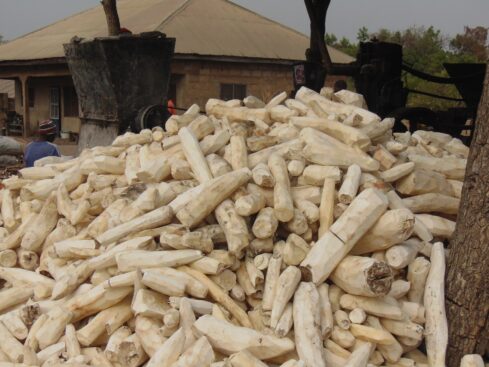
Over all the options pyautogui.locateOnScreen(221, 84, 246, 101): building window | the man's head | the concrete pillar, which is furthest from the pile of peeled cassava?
the concrete pillar

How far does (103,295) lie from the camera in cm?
315

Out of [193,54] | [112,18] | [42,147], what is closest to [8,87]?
[193,54]

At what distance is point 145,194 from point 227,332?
1.00m

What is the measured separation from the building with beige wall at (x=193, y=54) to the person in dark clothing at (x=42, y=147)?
32.0ft

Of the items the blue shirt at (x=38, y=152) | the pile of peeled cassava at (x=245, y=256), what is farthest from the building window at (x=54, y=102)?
the pile of peeled cassava at (x=245, y=256)

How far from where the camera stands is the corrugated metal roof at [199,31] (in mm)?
16891

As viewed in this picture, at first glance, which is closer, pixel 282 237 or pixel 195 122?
pixel 282 237

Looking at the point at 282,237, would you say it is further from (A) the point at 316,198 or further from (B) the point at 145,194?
(B) the point at 145,194

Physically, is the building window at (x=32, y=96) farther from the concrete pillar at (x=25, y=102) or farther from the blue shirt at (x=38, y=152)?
the blue shirt at (x=38, y=152)

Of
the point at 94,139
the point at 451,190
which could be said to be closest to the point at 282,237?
the point at 451,190

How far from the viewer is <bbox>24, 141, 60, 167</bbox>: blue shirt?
606 centimetres

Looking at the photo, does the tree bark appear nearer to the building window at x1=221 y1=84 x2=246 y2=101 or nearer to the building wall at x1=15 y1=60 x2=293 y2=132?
the building wall at x1=15 y1=60 x2=293 y2=132

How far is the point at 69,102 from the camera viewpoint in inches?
816

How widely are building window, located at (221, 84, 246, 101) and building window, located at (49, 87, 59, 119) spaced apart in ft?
22.3
